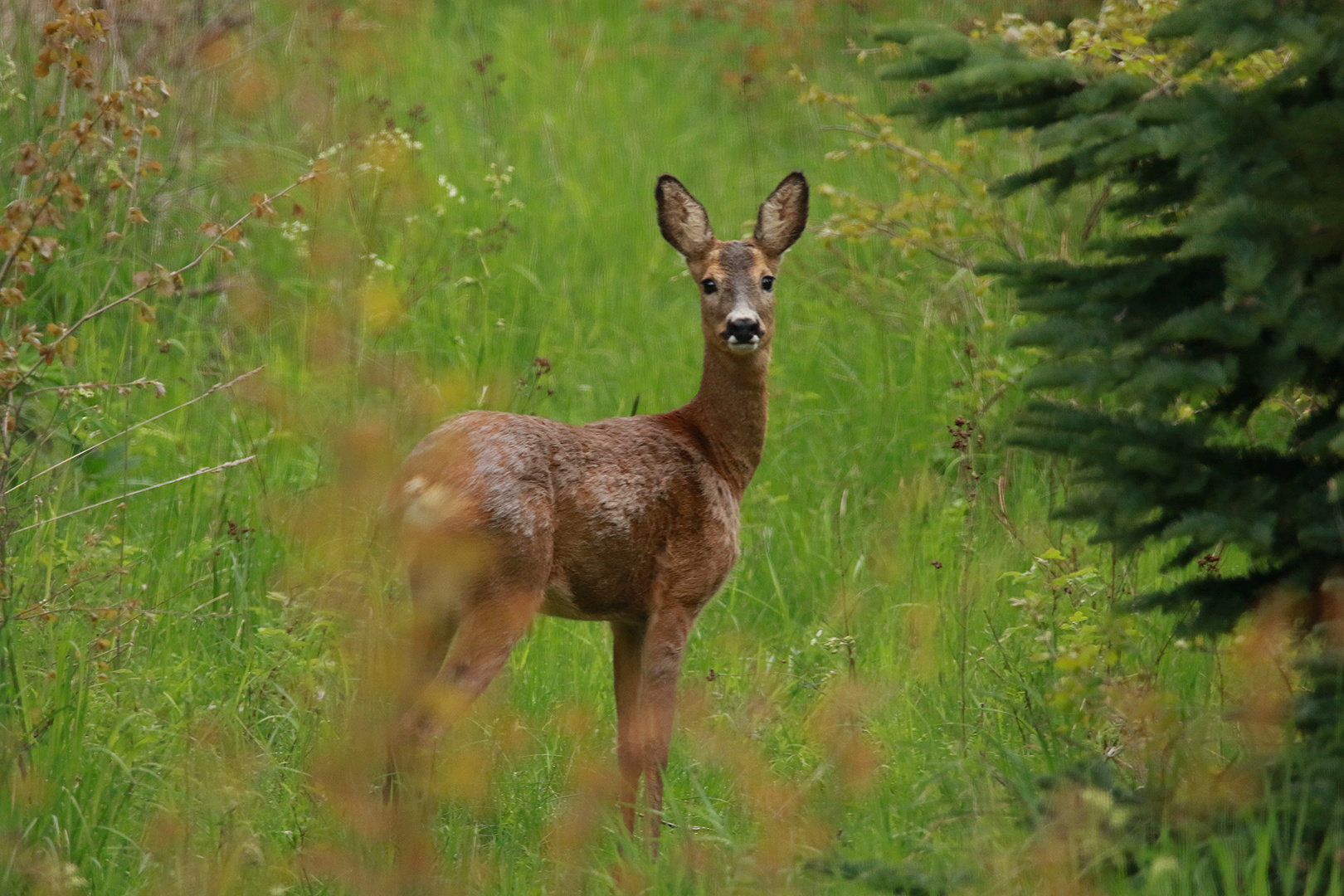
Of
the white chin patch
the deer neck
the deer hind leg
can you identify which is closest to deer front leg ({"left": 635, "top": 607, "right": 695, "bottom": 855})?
the deer hind leg

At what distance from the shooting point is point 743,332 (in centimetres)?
593

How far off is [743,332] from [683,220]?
70 cm

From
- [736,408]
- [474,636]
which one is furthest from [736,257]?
[474,636]

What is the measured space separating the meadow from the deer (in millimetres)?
195

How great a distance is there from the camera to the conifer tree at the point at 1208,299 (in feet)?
11.8

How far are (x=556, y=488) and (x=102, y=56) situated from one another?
4641 mm

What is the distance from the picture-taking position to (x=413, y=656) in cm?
495

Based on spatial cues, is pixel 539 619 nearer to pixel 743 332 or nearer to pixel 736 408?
pixel 736 408

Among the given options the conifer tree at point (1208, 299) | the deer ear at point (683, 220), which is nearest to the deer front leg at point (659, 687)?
the deer ear at point (683, 220)

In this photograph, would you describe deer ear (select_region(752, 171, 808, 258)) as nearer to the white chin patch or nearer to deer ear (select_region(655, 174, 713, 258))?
deer ear (select_region(655, 174, 713, 258))

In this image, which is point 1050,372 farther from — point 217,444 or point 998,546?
point 217,444

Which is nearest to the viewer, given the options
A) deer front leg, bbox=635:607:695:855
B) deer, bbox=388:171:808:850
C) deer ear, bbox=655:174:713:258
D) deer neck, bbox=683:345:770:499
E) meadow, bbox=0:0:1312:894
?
meadow, bbox=0:0:1312:894

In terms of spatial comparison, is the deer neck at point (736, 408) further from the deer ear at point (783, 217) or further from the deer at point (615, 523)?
the deer ear at point (783, 217)

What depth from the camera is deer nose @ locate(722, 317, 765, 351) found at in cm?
593
